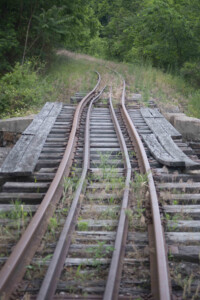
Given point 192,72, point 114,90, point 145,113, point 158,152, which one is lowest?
point 114,90

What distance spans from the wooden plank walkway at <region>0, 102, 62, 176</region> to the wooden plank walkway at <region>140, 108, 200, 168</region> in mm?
1983

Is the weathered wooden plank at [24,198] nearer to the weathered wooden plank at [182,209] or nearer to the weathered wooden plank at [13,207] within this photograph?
the weathered wooden plank at [13,207]

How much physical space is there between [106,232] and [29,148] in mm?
2750

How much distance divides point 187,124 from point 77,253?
5.27 metres

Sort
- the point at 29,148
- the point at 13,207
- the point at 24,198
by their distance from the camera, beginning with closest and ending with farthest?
1. the point at 13,207
2. the point at 24,198
3. the point at 29,148

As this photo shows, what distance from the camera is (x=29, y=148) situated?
544cm

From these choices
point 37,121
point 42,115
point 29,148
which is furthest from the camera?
point 42,115

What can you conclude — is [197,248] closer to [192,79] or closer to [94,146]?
[94,146]

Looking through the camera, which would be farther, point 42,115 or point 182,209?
point 42,115

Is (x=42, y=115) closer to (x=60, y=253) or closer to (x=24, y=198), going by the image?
(x=24, y=198)

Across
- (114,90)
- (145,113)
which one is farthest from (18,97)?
(114,90)

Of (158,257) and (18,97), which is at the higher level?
(158,257)

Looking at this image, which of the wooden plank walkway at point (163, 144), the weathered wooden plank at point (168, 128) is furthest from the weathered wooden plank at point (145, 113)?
the weathered wooden plank at point (168, 128)

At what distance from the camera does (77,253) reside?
286 cm
